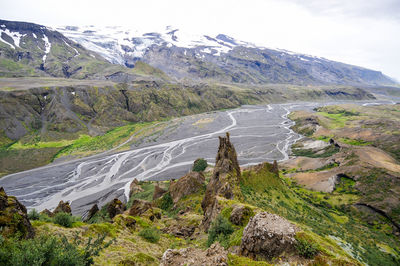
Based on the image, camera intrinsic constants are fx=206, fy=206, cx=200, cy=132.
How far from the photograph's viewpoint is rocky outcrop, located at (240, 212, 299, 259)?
11.4m

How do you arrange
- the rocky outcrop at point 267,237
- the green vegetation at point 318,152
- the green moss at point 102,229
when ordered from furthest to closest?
1. the green vegetation at point 318,152
2. the green moss at point 102,229
3. the rocky outcrop at point 267,237

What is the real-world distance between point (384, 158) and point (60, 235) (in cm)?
8659

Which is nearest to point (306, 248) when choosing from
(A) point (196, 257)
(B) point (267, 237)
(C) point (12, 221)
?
(B) point (267, 237)

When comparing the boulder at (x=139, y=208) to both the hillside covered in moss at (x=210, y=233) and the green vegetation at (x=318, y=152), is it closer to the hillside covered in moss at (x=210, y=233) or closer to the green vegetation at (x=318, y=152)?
the hillside covered in moss at (x=210, y=233)

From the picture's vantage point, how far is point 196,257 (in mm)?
10375

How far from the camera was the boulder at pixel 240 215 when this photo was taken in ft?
57.3

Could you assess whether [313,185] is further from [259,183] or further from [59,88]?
[59,88]

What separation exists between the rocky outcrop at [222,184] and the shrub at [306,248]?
1081 cm

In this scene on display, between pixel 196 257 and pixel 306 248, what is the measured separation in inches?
227

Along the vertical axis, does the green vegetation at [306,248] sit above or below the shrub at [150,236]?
above

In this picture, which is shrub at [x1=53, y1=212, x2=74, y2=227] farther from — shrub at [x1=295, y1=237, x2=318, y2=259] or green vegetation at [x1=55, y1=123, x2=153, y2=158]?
green vegetation at [x1=55, y1=123, x2=153, y2=158]

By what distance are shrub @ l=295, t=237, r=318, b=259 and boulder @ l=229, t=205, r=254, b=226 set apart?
6538 millimetres

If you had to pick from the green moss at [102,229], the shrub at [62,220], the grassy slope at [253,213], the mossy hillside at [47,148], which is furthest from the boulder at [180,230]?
the mossy hillside at [47,148]

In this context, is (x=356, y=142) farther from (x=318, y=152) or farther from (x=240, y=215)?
(x=240, y=215)
